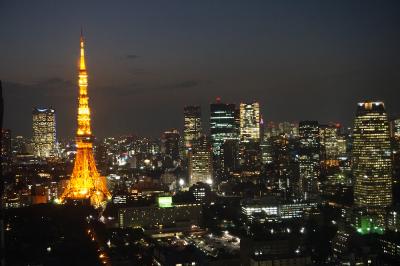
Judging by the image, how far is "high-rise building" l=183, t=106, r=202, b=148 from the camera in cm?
2841

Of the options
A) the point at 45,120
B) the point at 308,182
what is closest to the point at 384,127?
the point at 308,182

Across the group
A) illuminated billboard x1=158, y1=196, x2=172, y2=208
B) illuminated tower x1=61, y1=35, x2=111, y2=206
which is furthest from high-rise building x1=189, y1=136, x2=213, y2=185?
illuminated tower x1=61, y1=35, x2=111, y2=206

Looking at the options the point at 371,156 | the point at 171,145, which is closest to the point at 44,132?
the point at 171,145

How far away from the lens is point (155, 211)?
13.0 meters

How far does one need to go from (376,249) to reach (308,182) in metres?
9.59

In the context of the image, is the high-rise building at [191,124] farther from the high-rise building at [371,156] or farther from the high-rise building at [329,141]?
the high-rise building at [371,156]

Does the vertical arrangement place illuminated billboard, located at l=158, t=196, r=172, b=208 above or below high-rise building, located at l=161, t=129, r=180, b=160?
below

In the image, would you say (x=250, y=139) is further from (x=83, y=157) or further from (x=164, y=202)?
(x=83, y=157)

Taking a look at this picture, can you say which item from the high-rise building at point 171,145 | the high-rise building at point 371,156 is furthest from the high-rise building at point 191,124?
the high-rise building at point 371,156

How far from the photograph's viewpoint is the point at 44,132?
90.4ft

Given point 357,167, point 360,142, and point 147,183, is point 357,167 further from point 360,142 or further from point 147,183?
point 147,183

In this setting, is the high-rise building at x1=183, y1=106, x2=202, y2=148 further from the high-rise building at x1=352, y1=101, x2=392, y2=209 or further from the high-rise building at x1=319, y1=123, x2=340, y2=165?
the high-rise building at x1=352, y1=101, x2=392, y2=209

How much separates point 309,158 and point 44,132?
44.5 ft

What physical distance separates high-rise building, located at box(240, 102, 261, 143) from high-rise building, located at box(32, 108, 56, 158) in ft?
30.5
